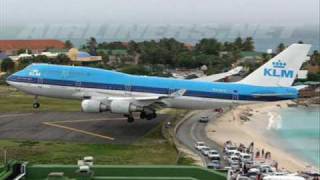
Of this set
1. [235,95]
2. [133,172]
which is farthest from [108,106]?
[133,172]

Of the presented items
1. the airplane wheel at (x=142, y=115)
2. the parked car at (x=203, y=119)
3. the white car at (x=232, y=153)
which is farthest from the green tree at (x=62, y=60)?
the white car at (x=232, y=153)

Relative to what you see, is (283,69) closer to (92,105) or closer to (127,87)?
(127,87)

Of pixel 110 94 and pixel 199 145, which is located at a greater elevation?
pixel 110 94

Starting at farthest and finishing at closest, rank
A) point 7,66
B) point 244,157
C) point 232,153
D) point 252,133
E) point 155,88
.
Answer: point 7,66 → point 252,133 → point 155,88 → point 232,153 → point 244,157

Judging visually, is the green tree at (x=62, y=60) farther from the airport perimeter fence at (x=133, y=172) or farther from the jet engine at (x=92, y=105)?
the airport perimeter fence at (x=133, y=172)

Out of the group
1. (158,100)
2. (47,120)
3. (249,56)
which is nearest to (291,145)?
(158,100)

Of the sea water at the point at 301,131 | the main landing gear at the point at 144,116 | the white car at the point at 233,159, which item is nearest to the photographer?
the white car at the point at 233,159
